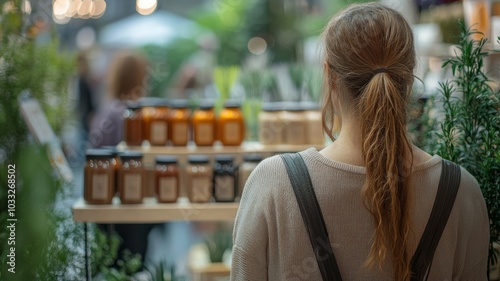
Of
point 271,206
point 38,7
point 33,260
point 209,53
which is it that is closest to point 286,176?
point 271,206

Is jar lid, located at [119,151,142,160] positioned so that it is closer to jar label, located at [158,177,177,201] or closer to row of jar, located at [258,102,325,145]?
jar label, located at [158,177,177,201]

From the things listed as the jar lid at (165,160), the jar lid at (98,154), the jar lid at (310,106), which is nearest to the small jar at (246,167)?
the jar lid at (165,160)

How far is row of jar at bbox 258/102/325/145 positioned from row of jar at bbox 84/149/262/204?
35cm

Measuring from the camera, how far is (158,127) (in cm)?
423

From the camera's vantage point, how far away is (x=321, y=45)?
196cm

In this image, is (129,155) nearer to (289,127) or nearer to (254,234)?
(289,127)

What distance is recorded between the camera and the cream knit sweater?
1857mm

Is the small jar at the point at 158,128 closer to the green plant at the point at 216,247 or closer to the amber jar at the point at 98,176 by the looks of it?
the amber jar at the point at 98,176

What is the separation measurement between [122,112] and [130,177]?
1448mm

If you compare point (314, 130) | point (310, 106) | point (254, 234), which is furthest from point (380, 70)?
point (310, 106)

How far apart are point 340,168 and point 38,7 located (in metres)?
2.68

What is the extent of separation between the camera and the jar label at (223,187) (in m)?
3.91

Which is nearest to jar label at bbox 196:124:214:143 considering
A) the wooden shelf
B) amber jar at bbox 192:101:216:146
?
amber jar at bbox 192:101:216:146

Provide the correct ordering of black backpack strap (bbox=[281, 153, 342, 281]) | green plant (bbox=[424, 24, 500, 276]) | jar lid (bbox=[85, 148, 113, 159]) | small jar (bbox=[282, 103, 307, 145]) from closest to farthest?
black backpack strap (bbox=[281, 153, 342, 281])
green plant (bbox=[424, 24, 500, 276])
jar lid (bbox=[85, 148, 113, 159])
small jar (bbox=[282, 103, 307, 145])
